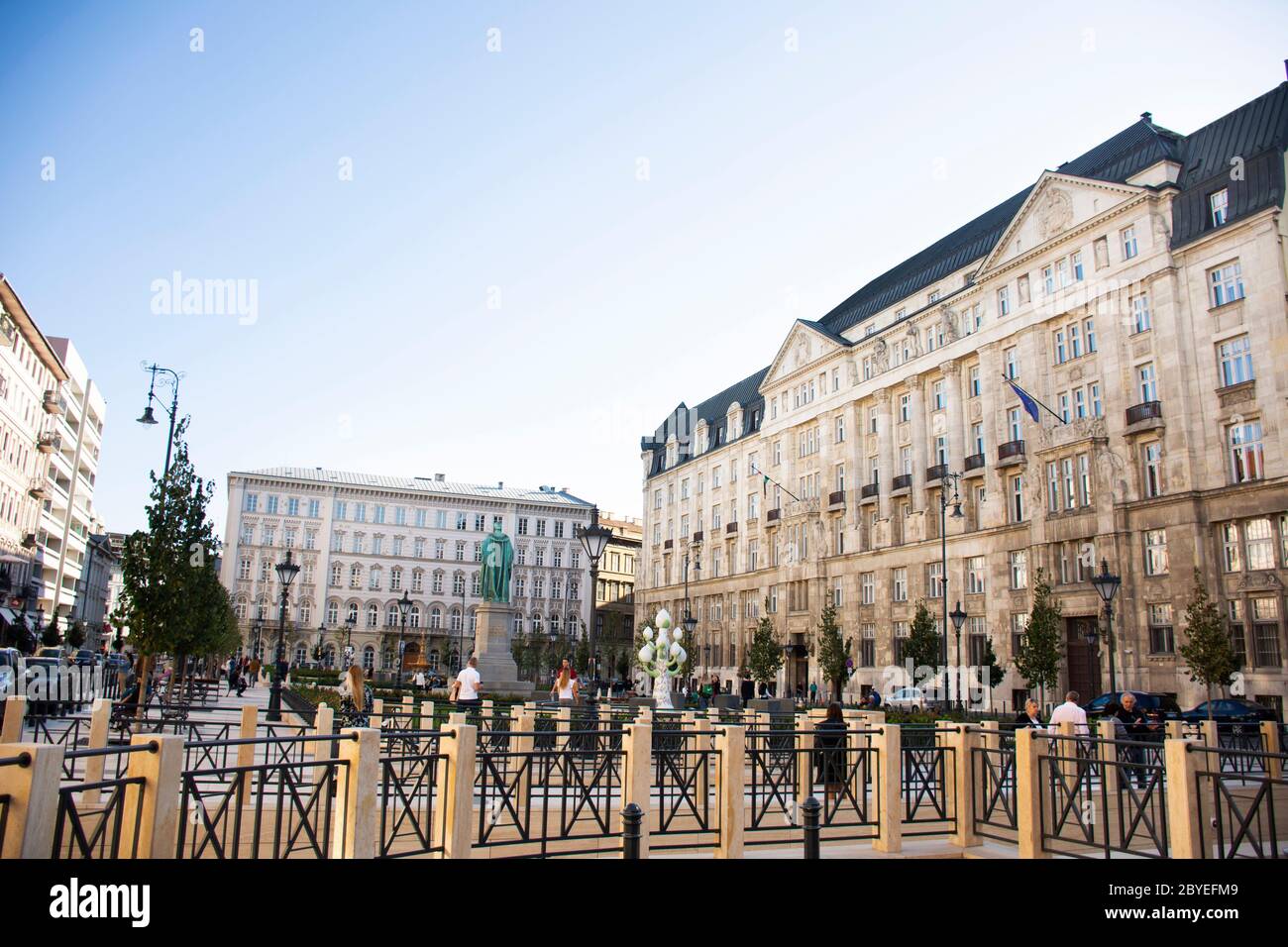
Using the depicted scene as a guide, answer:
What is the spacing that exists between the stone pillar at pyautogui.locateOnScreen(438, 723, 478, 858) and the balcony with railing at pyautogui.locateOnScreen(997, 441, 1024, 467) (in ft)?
132

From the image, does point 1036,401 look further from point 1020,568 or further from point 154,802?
point 154,802

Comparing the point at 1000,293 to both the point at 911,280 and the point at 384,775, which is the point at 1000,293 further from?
the point at 384,775

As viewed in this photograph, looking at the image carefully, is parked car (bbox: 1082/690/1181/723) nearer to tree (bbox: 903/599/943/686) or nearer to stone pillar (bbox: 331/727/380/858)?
tree (bbox: 903/599/943/686)

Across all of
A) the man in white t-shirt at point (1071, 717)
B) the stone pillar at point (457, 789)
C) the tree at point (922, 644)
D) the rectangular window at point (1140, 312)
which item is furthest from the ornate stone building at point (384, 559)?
the stone pillar at point (457, 789)

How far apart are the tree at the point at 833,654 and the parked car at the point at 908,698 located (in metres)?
3.26

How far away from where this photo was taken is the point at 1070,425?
4119cm

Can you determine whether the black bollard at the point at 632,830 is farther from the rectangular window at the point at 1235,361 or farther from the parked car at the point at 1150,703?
the rectangular window at the point at 1235,361

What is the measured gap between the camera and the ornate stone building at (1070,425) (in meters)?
34.3

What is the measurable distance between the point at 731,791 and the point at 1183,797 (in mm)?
4239

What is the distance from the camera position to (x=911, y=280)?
55.4 meters

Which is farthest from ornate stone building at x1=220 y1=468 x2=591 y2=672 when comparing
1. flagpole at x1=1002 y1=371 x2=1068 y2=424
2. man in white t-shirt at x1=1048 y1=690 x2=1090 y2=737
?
man in white t-shirt at x1=1048 y1=690 x2=1090 y2=737

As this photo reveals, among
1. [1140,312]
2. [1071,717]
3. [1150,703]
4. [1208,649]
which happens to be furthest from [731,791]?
[1140,312]
